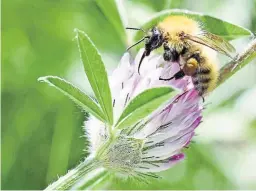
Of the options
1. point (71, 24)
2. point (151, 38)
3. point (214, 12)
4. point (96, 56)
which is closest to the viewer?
point (96, 56)

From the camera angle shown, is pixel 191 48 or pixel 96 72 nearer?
pixel 96 72

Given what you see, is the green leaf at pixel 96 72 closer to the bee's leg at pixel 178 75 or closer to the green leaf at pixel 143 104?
the green leaf at pixel 143 104

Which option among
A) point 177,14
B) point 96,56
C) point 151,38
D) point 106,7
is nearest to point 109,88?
point 96,56

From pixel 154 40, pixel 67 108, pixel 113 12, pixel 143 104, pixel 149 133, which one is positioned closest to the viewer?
pixel 143 104

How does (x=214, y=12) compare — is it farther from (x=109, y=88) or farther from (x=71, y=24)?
(x=109, y=88)


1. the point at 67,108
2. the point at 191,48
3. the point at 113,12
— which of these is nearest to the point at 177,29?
the point at 191,48

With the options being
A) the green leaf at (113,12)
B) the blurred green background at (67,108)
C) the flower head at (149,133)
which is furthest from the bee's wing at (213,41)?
the blurred green background at (67,108)

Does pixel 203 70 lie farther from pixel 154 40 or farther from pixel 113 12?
pixel 113 12
